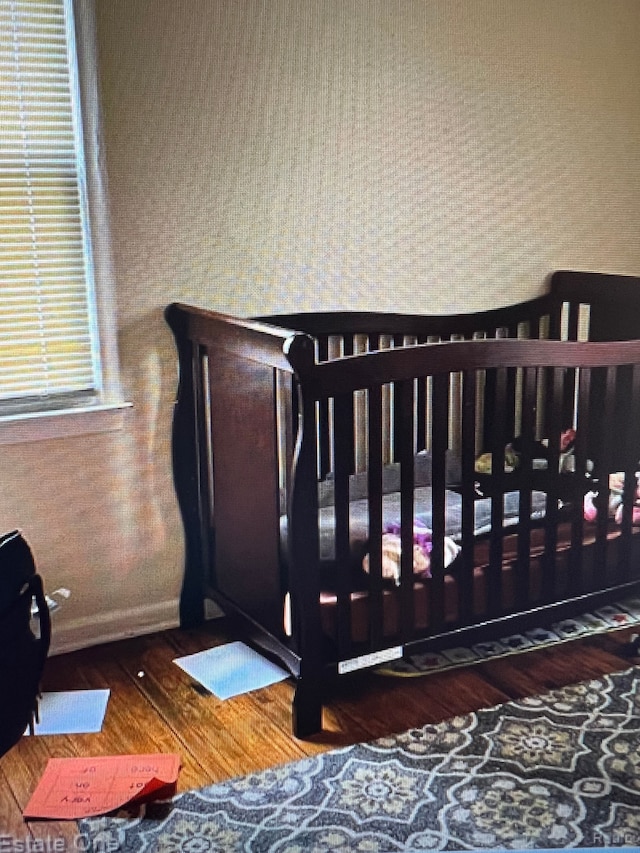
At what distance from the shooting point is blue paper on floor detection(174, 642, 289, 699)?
2.46m

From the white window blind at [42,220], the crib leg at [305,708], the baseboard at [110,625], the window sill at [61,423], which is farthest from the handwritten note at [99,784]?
the white window blind at [42,220]

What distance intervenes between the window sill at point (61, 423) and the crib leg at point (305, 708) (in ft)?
2.88

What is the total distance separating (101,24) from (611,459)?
1703 mm

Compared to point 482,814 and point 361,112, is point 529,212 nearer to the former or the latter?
point 361,112

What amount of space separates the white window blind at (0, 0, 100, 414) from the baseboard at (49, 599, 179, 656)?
60 centimetres

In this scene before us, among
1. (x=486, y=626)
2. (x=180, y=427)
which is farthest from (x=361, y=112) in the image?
(x=486, y=626)

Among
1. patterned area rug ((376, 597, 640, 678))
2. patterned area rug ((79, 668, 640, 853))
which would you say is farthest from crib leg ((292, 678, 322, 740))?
patterned area rug ((376, 597, 640, 678))

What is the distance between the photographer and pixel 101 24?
2.46 m

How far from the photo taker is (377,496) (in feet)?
7.37

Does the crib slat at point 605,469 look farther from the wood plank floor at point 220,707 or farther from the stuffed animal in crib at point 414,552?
the stuffed animal in crib at point 414,552

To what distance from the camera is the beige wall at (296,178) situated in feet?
8.50

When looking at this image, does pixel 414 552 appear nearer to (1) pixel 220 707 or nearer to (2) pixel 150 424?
(1) pixel 220 707

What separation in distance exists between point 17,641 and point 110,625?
3.59ft

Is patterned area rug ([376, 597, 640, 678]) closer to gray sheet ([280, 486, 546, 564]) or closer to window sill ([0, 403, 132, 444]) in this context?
gray sheet ([280, 486, 546, 564])
